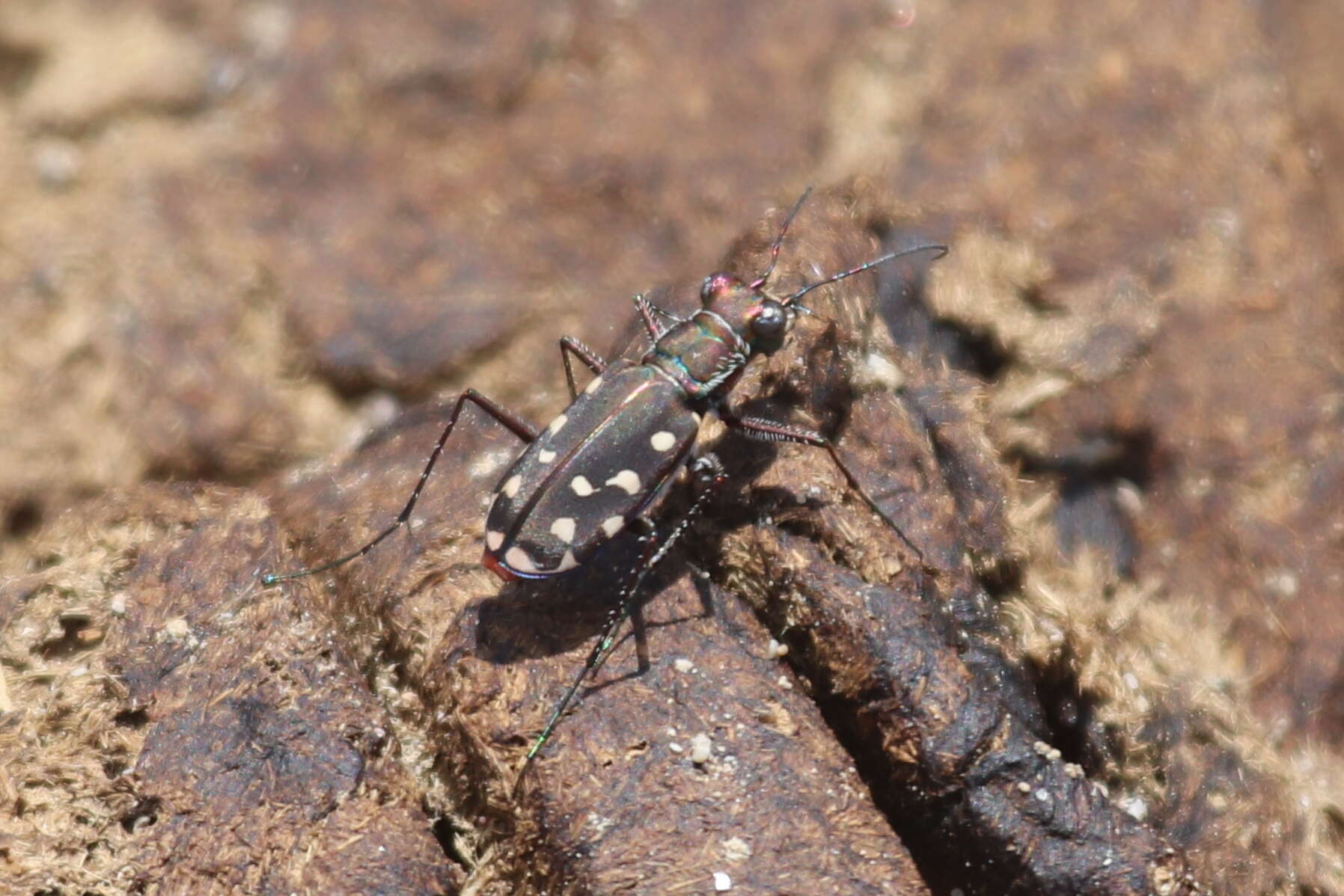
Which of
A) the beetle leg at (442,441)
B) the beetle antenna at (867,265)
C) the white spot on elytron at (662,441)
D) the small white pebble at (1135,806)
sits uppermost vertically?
the beetle leg at (442,441)

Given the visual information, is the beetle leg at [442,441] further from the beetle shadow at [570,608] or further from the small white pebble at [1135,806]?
the small white pebble at [1135,806]

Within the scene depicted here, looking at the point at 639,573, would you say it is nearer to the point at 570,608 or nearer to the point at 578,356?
the point at 570,608

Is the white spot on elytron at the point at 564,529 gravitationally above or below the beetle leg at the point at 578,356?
below

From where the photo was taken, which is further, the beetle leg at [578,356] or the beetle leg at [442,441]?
the beetle leg at [578,356]

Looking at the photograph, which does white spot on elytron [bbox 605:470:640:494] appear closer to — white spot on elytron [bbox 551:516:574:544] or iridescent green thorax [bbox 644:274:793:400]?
white spot on elytron [bbox 551:516:574:544]

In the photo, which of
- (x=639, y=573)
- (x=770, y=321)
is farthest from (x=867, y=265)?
(x=639, y=573)

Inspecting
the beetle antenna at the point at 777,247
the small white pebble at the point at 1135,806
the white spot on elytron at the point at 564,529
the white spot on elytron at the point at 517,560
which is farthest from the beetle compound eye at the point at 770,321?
the small white pebble at the point at 1135,806

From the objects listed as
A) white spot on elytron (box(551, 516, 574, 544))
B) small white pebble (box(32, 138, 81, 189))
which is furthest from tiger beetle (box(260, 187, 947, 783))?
small white pebble (box(32, 138, 81, 189))
